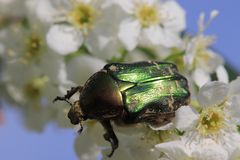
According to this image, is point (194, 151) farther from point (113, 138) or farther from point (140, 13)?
point (140, 13)

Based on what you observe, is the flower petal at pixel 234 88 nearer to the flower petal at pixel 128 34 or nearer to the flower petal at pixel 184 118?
the flower petal at pixel 184 118

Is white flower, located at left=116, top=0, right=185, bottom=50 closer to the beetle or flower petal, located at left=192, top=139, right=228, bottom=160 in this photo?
the beetle

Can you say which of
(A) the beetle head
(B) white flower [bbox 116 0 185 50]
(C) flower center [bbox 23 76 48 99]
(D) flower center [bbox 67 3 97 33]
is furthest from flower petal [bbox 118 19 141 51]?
(C) flower center [bbox 23 76 48 99]

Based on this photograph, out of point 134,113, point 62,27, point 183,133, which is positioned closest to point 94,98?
→ point 134,113

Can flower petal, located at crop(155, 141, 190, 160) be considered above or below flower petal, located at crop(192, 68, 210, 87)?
above

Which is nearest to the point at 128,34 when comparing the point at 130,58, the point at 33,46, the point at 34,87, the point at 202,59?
the point at 130,58

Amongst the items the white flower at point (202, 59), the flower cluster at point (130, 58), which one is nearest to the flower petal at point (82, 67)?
the flower cluster at point (130, 58)
